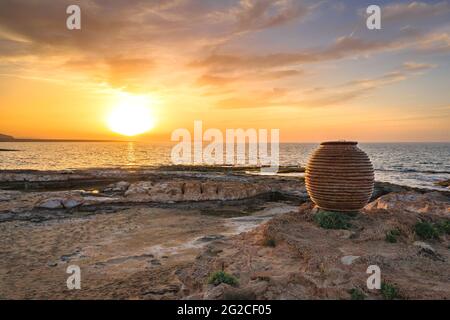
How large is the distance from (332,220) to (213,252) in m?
4.21

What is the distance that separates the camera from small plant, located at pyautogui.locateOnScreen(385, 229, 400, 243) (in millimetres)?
9266

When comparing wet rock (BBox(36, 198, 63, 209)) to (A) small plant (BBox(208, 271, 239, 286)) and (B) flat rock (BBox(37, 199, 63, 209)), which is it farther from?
(A) small plant (BBox(208, 271, 239, 286))

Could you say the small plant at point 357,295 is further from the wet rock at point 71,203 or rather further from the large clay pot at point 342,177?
the wet rock at point 71,203

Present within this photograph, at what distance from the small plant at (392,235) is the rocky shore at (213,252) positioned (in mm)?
30

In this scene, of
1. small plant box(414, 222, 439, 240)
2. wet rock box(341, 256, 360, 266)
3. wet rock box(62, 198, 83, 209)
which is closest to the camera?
wet rock box(341, 256, 360, 266)

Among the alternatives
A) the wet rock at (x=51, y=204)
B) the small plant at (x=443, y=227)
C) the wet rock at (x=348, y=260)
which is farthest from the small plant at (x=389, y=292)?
the wet rock at (x=51, y=204)

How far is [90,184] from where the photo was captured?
1179 inches

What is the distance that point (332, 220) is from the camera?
34.1 feet

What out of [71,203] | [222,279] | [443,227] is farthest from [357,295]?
[71,203]

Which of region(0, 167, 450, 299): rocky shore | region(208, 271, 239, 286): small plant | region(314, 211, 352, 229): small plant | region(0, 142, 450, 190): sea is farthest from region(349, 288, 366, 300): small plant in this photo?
region(0, 142, 450, 190): sea

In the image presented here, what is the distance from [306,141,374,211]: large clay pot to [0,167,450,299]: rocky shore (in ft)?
2.24

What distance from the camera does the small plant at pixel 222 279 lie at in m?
6.34
